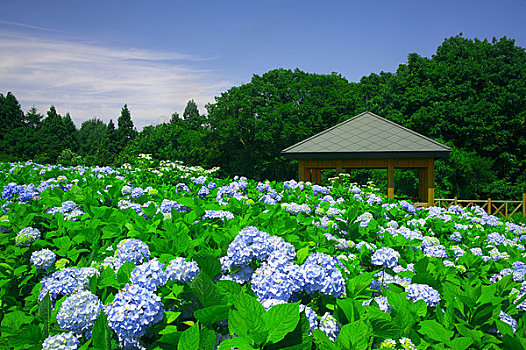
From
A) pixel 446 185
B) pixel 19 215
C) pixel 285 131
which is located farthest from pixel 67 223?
pixel 285 131

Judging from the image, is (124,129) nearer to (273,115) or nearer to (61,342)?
(273,115)

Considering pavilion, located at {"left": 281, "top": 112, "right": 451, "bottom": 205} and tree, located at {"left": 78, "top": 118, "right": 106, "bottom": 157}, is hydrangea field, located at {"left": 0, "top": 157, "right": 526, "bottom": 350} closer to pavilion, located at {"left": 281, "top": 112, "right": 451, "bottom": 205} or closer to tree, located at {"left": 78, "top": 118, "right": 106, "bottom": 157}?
pavilion, located at {"left": 281, "top": 112, "right": 451, "bottom": 205}

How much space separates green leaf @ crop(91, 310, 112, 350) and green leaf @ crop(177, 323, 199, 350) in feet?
0.96

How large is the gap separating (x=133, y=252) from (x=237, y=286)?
68cm

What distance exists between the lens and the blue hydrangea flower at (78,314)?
146 cm

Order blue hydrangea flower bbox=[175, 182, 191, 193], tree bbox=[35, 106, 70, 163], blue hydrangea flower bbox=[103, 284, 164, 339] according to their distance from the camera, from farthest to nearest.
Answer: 1. tree bbox=[35, 106, 70, 163]
2. blue hydrangea flower bbox=[175, 182, 191, 193]
3. blue hydrangea flower bbox=[103, 284, 164, 339]

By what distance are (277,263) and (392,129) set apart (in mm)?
15366

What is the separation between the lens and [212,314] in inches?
52.8

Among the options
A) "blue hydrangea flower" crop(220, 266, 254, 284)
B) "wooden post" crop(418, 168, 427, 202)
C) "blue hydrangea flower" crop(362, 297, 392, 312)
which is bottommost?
"wooden post" crop(418, 168, 427, 202)

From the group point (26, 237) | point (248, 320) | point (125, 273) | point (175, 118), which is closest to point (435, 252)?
point (248, 320)

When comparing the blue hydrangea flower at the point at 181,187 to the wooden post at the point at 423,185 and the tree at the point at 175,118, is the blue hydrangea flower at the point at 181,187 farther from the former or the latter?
the tree at the point at 175,118

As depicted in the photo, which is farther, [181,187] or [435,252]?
[181,187]

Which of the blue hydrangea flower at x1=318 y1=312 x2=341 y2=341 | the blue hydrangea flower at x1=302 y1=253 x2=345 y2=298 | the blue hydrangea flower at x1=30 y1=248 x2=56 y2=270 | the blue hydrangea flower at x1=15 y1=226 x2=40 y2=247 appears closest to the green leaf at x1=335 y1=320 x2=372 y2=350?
the blue hydrangea flower at x1=318 y1=312 x2=341 y2=341

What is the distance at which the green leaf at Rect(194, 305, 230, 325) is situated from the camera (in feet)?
4.35
